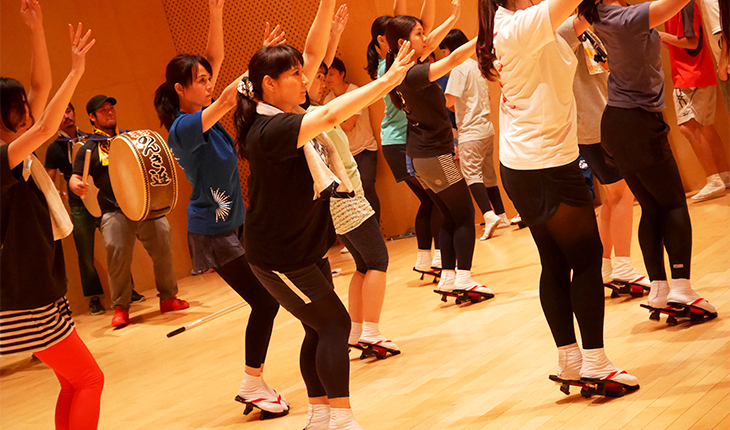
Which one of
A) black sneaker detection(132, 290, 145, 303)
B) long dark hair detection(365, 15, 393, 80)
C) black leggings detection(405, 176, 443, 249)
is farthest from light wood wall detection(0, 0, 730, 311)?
long dark hair detection(365, 15, 393, 80)

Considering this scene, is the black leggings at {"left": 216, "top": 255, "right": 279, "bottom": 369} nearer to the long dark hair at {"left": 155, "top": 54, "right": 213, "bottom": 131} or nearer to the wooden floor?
the wooden floor

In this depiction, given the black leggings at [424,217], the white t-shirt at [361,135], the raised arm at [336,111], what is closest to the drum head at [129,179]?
the black leggings at [424,217]

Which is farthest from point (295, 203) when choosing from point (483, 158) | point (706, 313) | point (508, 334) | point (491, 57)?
point (483, 158)

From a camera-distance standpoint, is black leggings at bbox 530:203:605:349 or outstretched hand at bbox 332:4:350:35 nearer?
black leggings at bbox 530:203:605:349

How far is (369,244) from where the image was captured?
3686 mm

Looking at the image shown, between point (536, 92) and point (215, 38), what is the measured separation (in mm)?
1856

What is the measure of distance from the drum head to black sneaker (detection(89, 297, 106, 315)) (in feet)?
10.4

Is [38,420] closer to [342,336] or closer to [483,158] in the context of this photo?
[342,336]

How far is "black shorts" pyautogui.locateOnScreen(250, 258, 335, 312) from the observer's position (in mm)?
2654

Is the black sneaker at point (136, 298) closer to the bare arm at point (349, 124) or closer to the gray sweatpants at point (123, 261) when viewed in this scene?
the gray sweatpants at point (123, 261)

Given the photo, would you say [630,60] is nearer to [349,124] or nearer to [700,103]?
[700,103]

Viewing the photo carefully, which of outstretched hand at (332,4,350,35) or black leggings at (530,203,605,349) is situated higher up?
outstretched hand at (332,4,350,35)

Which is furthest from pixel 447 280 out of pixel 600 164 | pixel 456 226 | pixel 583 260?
pixel 583 260

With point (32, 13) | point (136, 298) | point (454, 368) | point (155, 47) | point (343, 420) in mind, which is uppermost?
point (155, 47)
